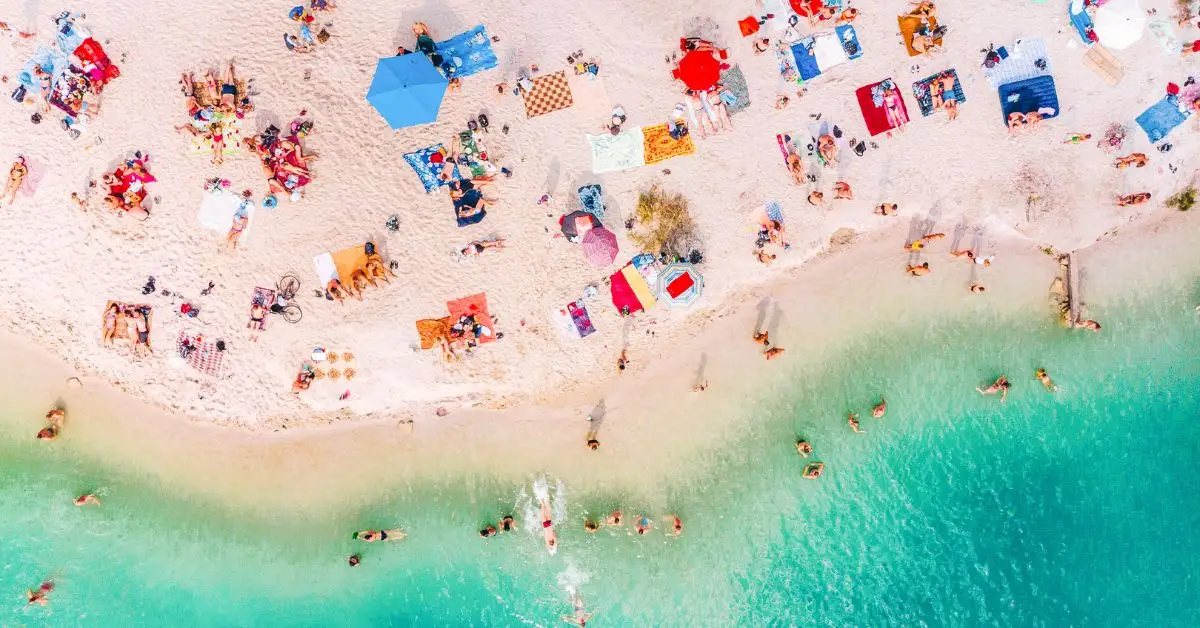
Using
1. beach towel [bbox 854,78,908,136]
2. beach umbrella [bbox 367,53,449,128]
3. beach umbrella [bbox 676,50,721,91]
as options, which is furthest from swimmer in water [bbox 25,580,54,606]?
beach towel [bbox 854,78,908,136]

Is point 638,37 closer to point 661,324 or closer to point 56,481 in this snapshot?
point 661,324

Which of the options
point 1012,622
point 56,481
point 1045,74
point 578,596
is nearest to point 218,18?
point 56,481

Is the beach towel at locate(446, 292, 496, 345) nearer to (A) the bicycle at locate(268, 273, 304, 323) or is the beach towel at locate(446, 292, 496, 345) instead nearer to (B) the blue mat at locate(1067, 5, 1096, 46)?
(A) the bicycle at locate(268, 273, 304, 323)

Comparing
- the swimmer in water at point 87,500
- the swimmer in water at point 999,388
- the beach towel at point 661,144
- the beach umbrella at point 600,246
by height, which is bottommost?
the swimmer in water at point 999,388

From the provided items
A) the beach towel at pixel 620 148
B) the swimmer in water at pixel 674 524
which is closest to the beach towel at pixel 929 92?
the beach towel at pixel 620 148

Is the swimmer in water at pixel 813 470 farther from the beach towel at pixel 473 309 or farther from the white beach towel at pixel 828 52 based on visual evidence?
the white beach towel at pixel 828 52

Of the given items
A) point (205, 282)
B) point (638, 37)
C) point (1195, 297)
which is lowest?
point (1195, 297)

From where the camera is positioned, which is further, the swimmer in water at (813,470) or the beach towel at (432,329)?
the swimmer in water at (813,470)
